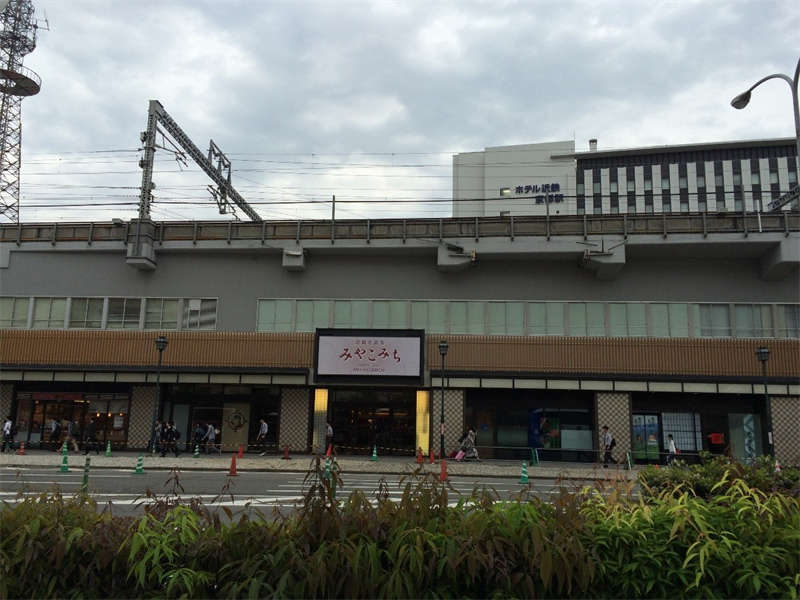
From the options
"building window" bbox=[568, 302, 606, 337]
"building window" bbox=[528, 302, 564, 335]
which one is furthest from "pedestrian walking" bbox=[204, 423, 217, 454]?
"building window" bbox=[568, 302, 606, 337]

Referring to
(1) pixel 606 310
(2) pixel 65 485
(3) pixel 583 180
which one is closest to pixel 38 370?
(2) pixel 65 485

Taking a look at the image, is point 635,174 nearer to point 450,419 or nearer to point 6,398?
point 450,419

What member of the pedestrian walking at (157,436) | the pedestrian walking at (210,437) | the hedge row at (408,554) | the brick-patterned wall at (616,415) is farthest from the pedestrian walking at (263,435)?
the hedge row at (408,554)

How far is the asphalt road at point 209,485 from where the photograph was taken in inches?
551

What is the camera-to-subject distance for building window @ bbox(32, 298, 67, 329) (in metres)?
30.7

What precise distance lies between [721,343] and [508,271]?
971 cm

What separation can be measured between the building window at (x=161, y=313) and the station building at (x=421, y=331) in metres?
0.07

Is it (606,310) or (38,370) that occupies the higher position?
(606,310)

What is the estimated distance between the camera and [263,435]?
2822cm

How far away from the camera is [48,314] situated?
30.9m

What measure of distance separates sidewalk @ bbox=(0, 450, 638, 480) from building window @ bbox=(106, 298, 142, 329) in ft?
21.0

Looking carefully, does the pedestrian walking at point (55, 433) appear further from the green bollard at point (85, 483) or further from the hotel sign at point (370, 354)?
the green bollard at point (85, 483)

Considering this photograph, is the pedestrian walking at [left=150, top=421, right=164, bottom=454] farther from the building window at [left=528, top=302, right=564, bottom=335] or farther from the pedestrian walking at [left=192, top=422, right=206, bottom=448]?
the building window at [left=528, top=302, right=564, bottom=335]

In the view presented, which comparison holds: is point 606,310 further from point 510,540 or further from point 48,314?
point 48,314
